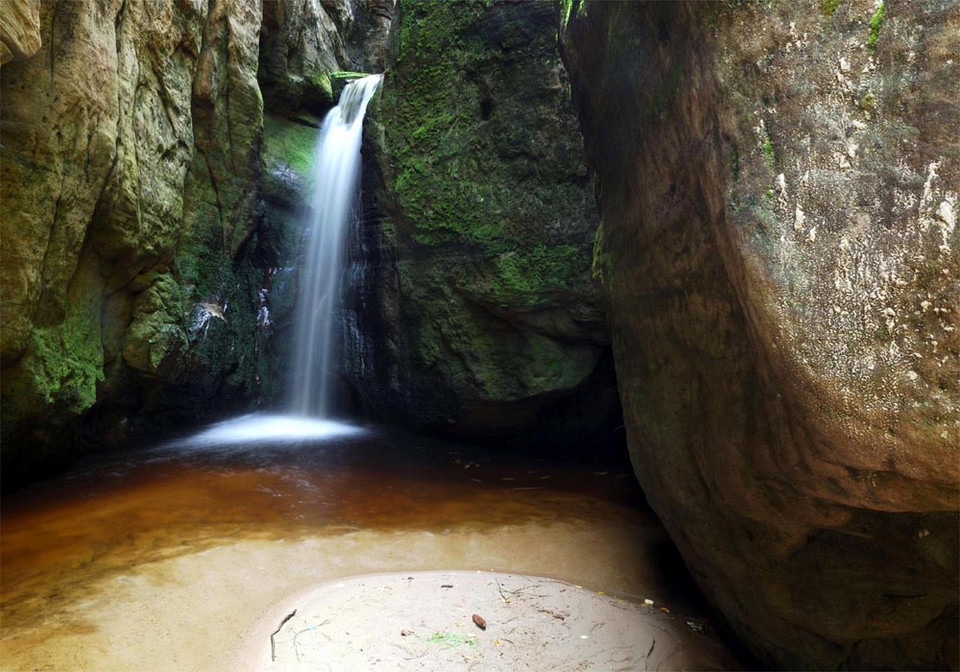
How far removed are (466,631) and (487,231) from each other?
6.24m

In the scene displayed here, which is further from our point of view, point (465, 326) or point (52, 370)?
point (465, 326)

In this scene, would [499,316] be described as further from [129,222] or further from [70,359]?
[70,359]

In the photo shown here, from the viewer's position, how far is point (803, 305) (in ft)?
7.67

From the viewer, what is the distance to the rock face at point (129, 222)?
17.8 ft

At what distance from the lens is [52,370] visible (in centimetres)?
630

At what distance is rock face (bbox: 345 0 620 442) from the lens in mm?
8828

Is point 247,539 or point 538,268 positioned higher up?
point 538,268

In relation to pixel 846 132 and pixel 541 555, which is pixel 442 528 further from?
pixel 846 132

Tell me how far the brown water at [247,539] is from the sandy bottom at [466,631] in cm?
33

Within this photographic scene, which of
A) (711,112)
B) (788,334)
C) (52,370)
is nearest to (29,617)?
(52,370)

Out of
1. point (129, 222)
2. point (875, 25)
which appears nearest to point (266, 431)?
point (129, 222)

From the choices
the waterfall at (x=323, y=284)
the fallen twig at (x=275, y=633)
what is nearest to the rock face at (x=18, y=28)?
the fallen twig at (x=275, y=633)

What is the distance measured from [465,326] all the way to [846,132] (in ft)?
23.8

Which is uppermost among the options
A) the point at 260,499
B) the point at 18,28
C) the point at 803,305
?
the point at 18,28
